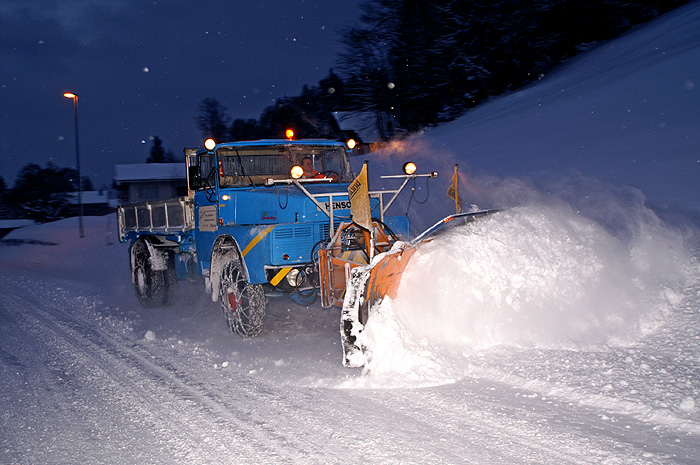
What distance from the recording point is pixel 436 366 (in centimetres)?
472

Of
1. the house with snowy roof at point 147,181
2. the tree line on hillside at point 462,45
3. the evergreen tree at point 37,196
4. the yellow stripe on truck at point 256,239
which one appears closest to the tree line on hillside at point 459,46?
the tree line on hillside at point 462,45

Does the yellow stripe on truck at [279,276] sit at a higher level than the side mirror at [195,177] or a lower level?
lower

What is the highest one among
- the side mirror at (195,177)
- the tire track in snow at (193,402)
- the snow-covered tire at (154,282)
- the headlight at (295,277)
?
the side mirror at (195,177)

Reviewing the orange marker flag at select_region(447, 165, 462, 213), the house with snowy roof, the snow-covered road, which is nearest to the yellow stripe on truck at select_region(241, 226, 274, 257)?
the snow-covered road

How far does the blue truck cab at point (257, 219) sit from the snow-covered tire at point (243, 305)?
1cm

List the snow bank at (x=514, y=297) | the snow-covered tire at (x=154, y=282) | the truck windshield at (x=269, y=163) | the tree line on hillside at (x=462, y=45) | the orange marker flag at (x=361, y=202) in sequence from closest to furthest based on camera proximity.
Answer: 1. the snow bank at (x=514, y=297)
2. the orange marker flag at (x=361, y=202)
3. the truck windshield at (x=269, y=163)
4. the snow-covered tire at (x=154, y=282)
5. the tree line on hillside at (x=462, y=45)

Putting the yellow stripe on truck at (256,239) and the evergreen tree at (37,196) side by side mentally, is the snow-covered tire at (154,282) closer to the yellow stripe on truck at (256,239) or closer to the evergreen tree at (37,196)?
the yellow stripe on truck at (256,239)

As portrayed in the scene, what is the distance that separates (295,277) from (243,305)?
681 mm

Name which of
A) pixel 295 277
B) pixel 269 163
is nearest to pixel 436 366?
pixel 295 277

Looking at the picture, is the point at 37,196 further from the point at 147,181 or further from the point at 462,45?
the point at 462,45

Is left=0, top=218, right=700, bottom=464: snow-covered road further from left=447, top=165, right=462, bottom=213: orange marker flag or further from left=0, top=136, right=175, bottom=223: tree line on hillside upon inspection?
left=0, top=136, right=175, bottom=223: tree line on hillside

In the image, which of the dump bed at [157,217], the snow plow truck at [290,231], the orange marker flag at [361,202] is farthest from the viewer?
the dump bed at [157,217]

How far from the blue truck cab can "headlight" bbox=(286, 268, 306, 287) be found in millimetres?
12

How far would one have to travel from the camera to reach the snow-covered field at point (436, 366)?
3557 mm
